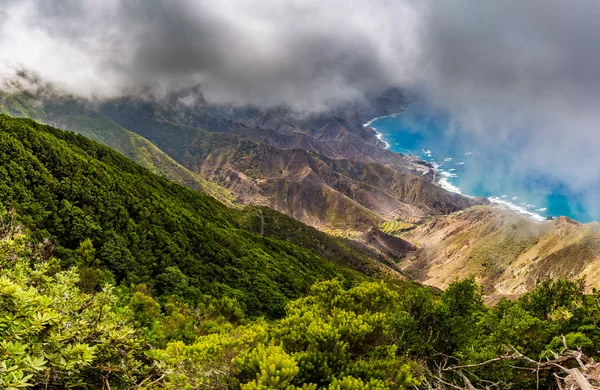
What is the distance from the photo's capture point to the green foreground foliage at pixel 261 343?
8.66 metres

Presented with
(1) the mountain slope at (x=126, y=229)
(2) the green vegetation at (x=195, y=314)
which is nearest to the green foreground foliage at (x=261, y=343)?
(2) the green vegetation at (x=195, y=314)

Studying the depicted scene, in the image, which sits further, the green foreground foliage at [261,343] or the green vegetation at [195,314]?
the green vegetation at [195,314]

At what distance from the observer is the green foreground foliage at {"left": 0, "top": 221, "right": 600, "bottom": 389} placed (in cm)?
866

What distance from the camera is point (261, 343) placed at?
1521 centimetres

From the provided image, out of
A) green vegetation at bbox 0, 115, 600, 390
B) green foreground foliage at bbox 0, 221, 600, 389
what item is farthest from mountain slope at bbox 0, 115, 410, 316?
green foreground foliage at bbox 0, 221, 600, 389

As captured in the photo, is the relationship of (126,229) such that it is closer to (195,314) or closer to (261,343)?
(195,314)

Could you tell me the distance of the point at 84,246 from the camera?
52.9 metres

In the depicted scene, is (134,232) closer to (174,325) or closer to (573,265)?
(174,325)

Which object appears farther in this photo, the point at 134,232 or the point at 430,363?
the point at 134,232

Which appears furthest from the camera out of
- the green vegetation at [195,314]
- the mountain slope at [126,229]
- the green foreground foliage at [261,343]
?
the mountain slope at [126,229]

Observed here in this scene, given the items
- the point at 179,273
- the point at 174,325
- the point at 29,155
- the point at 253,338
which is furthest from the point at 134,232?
the point at 253,338

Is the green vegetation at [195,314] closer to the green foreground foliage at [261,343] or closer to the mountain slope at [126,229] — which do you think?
the green foreground foliage at [261,343]

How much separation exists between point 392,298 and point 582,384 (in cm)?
1547

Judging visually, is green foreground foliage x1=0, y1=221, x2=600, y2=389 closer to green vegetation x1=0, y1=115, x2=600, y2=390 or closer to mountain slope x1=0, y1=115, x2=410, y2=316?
green vegetation x1=0, y1=115, x2=600, y2=390
